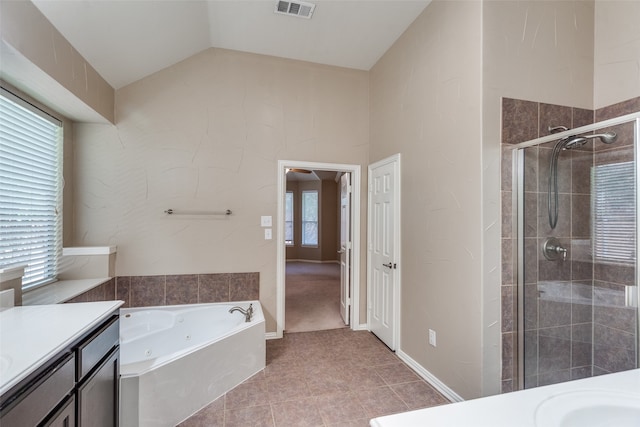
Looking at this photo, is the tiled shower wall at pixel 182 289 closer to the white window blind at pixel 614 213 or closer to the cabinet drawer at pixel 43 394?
the cabinet drawer at pixel 43 394

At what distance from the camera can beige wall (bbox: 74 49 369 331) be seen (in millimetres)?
2898

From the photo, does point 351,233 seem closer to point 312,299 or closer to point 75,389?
point 312,299

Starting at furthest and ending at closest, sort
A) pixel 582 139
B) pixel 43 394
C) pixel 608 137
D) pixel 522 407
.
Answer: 1. pixel 582 139
2. pixel 608 137
3. pixel 43 394
4. pixel 522 407

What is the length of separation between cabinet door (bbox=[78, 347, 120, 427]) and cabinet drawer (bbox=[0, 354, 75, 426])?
14 centimetres

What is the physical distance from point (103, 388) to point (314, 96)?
316 centimetres

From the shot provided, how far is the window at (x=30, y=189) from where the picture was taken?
1987 millimetres

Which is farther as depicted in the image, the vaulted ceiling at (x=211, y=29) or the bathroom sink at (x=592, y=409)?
the vaulted ceiling at (x=211, y=29)

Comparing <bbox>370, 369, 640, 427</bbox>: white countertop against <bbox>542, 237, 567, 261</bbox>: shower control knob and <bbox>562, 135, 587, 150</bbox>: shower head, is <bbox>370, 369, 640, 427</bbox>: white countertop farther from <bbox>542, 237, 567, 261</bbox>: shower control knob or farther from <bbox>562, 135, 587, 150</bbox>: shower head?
<bbox>562, 135, 587, 150</bbox>: shower head

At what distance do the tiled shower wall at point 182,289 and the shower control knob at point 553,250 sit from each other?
2.60 m

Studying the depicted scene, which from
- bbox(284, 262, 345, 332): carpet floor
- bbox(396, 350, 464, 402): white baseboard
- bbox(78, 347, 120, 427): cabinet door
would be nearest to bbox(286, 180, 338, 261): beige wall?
bbox(284, 262, 345, 332): carpet floor

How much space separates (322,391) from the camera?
88.7 inches

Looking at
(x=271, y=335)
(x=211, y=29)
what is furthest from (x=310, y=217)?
(x=211, y=29)

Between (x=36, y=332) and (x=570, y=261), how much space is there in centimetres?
311

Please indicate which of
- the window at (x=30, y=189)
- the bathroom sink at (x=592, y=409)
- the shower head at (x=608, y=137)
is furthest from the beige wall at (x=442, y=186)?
the window at (x=30, y=189)
